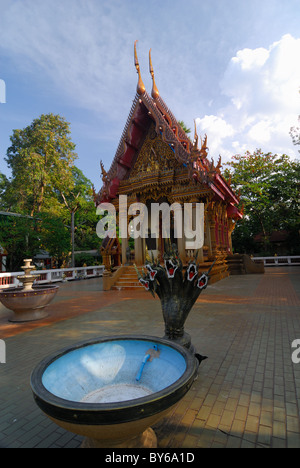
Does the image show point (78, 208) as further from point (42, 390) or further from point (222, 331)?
point (42, 390)

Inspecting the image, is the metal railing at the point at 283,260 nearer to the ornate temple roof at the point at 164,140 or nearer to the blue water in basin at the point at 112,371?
the ornate temple roof at the point at 164,140

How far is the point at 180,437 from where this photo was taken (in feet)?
7.09

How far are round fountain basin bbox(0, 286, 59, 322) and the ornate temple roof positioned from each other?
8334mm

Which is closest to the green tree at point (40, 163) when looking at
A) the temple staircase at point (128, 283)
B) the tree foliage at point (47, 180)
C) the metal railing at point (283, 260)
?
the tree foliage at point (47, 180)

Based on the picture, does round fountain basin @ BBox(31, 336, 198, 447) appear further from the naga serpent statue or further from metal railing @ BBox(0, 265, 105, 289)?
metal railing @ BBox(0, 265, 105, 289)

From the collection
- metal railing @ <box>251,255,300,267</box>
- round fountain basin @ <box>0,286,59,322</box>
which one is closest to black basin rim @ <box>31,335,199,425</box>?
round fountain basin @ <box>0,286,59,322</box>

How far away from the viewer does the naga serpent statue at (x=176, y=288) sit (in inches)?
132

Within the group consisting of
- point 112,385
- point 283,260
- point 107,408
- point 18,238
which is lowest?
point 283,260

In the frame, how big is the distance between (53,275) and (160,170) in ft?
35.2

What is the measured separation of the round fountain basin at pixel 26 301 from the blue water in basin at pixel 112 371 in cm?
481

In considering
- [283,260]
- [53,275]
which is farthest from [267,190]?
[53,275]

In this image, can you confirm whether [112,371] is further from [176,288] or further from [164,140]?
[164,140]

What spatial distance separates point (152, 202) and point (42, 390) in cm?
1445

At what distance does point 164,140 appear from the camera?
12562 mm
